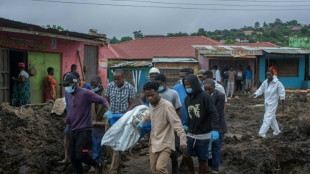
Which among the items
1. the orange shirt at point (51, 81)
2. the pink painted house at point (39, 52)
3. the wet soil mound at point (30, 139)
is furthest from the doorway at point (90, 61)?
the wet soil mound at point (30, 139)

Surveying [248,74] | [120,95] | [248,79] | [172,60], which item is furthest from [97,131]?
[248,79]

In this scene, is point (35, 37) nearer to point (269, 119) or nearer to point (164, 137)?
point (269, 119)

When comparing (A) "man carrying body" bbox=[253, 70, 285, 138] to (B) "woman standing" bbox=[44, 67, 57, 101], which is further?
(B) "woman standing" bbox=[44, 67, 57, 101]

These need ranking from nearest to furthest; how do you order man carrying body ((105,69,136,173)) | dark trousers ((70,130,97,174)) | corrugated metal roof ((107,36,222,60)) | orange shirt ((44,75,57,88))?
dark trousers ((70,130,97,174)) → man carrying body ((105,69,136,173)) → orange shirt ((44,75,57,88)) → corrugated metal roof ((107,36,222,60))

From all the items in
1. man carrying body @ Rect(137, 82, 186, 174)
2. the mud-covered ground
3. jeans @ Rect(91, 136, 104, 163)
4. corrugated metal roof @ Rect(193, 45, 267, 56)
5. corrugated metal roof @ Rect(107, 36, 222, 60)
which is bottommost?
the mud-covered ground

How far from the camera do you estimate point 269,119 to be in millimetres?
9938

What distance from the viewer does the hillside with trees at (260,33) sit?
55.7 meters

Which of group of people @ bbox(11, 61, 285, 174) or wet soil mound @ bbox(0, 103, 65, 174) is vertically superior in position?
group of people @ bbox(11, 61, 285, 174)

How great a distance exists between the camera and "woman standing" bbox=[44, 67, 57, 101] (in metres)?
13.0

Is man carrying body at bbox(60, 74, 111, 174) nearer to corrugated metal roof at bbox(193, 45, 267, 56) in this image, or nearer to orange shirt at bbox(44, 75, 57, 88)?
orange shirt at bbox(44, 75, 57, 88)

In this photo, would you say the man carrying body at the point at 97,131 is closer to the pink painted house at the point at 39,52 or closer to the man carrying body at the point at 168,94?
the man carrying body at the point at 168,94

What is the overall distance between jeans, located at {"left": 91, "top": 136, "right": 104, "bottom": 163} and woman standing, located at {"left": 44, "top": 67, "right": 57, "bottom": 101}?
7042 millimetres

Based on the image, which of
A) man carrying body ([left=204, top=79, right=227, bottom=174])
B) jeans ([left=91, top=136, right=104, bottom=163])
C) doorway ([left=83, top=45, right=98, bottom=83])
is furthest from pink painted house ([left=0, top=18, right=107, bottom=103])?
man carrying body ([left=204, top=79, right=227, bottom=174])

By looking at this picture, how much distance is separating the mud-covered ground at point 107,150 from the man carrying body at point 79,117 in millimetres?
1180
